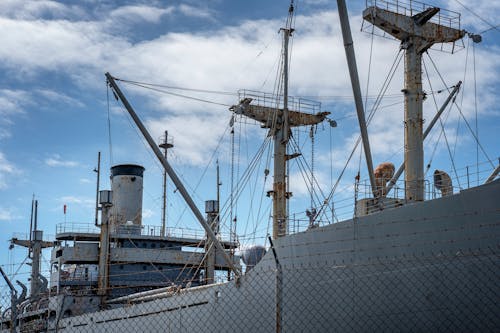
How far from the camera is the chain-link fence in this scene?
1424cm

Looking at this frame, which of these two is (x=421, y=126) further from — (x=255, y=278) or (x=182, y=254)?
(x=182, y=254)

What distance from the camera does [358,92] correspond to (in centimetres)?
1900

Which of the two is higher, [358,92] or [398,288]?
[358,92]

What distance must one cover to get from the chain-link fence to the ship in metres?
0.03

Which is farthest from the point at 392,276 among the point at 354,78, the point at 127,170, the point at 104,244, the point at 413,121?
the point at 127,170

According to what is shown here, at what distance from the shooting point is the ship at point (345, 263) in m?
14.6

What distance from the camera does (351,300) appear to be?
1623cm

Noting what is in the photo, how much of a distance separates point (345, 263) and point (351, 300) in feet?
3.15

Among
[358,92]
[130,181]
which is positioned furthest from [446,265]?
[130,181]

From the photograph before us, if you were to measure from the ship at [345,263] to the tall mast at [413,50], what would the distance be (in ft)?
0.12

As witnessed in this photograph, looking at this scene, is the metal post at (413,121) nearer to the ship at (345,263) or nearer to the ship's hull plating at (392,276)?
the ship at (345,263)

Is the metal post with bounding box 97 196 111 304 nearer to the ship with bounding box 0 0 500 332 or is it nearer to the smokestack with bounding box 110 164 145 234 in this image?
the ship with bounding box 0 0 500 332

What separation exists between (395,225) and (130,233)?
19477mm

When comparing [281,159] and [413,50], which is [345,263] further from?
[281,159]
